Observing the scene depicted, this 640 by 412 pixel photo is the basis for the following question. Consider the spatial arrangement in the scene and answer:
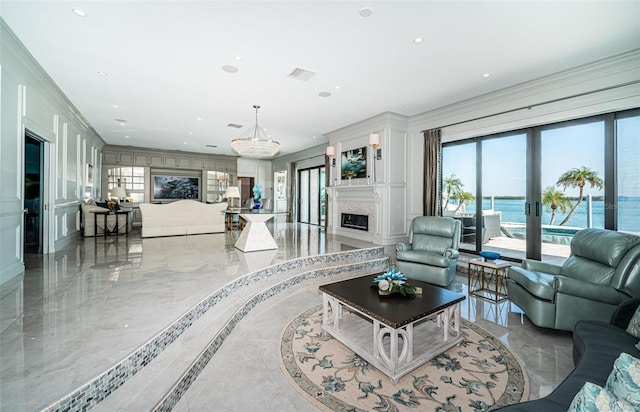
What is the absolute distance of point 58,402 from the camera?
1.41 meters

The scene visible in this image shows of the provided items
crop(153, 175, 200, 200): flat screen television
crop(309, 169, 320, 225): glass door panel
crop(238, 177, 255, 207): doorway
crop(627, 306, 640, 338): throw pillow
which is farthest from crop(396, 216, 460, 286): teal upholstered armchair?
crop(153, 175, 200, 200): flat screen television

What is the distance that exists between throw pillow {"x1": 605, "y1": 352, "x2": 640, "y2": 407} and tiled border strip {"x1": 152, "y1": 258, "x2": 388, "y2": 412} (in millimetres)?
2208

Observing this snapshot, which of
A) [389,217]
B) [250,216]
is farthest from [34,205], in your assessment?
[389,217]

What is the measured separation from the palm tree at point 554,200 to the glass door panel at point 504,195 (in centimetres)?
31

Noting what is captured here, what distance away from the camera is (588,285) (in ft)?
8.50

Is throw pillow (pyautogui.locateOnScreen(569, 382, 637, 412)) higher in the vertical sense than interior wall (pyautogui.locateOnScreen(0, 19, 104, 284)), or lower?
lower

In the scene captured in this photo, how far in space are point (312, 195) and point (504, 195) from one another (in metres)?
6.66

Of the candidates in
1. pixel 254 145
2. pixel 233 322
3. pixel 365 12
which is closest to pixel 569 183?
pixel 365 12

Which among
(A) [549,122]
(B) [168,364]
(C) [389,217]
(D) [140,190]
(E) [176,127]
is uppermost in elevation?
(E) [176,127]

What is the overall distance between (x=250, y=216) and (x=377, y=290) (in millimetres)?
3181

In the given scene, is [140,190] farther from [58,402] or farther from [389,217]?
[58,402]

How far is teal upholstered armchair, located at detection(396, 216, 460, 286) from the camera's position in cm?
407

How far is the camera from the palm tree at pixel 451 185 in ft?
18.3

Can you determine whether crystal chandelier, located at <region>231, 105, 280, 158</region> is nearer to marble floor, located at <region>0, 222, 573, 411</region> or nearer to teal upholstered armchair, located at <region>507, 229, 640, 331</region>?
marble floor, located at <region>0, 222, 573, 411</region>
